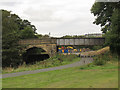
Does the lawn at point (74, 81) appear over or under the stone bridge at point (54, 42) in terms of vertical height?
under

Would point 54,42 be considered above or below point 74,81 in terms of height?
above

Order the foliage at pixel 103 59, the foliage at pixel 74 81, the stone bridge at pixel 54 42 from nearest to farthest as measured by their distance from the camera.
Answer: the foliage at pixel 74 81
the foliage at pixel 103 59
the stone bridge at pixel 54 42

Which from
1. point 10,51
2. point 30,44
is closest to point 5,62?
point 10,51

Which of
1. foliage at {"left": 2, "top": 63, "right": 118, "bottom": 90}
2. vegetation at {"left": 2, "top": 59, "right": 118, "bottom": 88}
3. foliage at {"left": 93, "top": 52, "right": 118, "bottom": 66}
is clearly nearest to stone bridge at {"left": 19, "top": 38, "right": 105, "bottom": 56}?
foliage at {"left": 93, "top": 52, "right": 118, "bottom": 66}

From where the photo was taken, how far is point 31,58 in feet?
150

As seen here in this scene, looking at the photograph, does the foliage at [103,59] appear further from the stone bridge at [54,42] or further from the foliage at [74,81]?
the stone bridge at [54,42]

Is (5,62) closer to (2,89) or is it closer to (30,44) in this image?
(30,44)

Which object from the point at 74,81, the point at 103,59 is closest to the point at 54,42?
the point at 103,59

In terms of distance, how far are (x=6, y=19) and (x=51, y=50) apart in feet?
42.2

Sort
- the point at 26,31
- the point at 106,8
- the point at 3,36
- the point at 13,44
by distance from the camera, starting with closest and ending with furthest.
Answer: the point at 3,36, the point at 13,44, the point at 106,8, the point at 26,31

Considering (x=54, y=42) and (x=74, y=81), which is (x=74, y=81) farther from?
(x=54, y=42)

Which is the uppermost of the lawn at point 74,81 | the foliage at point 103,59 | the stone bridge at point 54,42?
the stone bridge at point 54,42

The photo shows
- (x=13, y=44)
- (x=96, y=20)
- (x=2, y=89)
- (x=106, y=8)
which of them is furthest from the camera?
(x=96, y=20)

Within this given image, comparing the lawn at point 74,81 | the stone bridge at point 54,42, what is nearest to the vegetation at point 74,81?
the lawn at point 74,81
